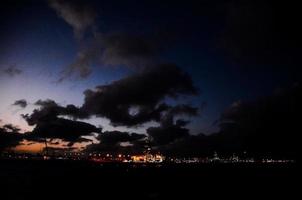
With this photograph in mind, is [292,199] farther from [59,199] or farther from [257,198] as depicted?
[59,199]

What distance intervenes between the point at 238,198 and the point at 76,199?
1502 inches

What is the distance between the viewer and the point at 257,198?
242 feet

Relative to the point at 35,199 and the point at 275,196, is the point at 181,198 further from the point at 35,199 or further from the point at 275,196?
the point at 35,199

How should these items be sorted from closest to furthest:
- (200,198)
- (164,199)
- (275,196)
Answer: (164,199), (200,198), (275,196)

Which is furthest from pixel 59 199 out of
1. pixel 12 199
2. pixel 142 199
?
pixel 142 199

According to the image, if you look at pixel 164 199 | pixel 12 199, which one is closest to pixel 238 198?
pixel 164 199

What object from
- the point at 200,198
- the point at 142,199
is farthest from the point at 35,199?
the point at 200,198

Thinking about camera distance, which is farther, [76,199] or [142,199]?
[76,199]

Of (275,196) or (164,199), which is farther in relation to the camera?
(275,196)

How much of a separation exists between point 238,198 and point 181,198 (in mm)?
13582

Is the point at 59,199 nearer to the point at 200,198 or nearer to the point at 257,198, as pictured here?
the point at 200,198

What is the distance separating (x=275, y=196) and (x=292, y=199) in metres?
6.58

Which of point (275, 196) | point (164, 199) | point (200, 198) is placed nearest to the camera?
point (164, 199)

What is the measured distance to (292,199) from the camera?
70.7 m
